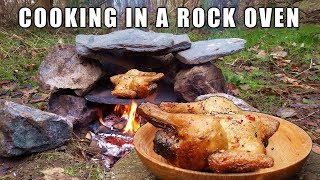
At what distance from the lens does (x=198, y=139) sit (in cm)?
182

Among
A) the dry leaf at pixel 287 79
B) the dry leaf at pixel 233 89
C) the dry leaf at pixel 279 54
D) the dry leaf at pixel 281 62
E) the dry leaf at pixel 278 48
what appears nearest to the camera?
the dry leaf at pixel 233 89

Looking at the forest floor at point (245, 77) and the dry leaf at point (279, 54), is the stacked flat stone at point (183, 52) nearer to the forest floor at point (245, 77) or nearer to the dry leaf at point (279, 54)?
the forest floor at point (245, 77)

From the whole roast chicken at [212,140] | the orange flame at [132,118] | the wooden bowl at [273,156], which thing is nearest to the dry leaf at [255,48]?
the orange flame at [132,118]

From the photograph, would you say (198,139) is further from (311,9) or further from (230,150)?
(311,9)

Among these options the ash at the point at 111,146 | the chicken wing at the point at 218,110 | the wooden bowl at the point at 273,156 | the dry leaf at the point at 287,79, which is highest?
the chicken wing at the point at 218,110

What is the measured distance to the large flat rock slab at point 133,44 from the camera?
3.68 m

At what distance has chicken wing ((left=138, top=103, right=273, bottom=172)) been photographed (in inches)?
68.7

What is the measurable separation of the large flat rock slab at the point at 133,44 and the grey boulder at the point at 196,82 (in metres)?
0.25

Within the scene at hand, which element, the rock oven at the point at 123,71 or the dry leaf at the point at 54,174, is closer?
the dry leaf at the point at 54,174

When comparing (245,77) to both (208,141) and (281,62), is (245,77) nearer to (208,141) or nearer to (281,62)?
(281,62)

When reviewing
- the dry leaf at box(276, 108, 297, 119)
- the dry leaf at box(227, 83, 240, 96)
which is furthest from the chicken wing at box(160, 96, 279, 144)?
the dry leaf at box(227, 83, 240, 96)

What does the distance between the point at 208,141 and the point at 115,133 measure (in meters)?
1.97

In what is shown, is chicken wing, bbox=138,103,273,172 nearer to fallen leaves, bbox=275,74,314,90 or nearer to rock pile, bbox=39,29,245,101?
rock pile, bbox=39,29,245,101

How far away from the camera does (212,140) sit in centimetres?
183
